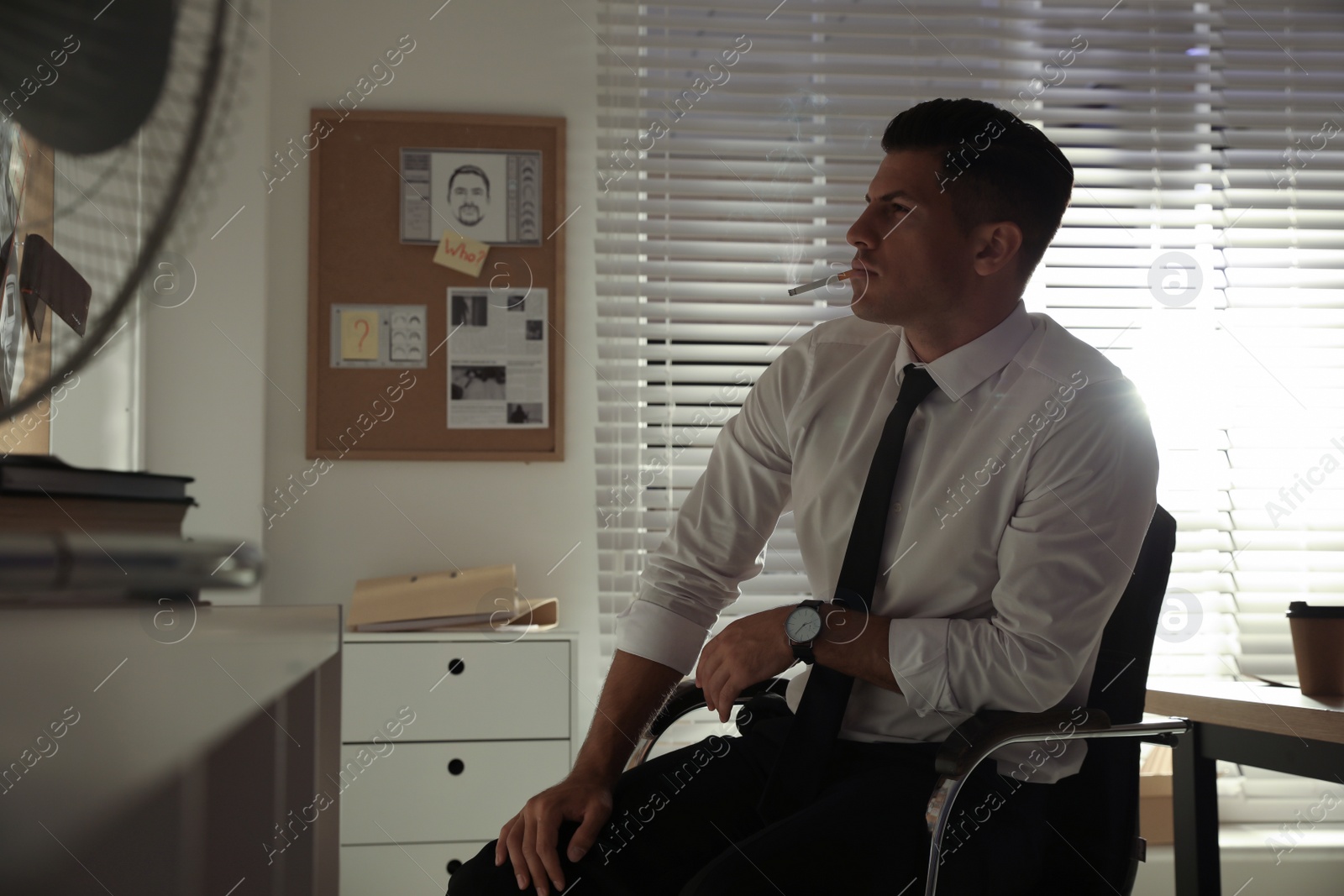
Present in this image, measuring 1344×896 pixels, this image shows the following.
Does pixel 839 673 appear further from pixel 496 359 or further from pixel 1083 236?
pixel 1083 236

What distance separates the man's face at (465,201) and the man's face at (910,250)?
1596mm

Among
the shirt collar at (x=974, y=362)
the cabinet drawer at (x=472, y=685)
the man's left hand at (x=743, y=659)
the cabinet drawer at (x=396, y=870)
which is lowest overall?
the cabinet drawer at (x=396, y=870)

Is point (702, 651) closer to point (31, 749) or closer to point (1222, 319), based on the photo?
point (31, 749)

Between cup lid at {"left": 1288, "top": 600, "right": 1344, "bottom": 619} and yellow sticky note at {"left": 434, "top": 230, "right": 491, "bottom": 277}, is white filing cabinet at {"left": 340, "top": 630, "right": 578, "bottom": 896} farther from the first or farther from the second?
cup lid at {"left": 1288, "top": 600, "right": 1344, "bottom": 619}

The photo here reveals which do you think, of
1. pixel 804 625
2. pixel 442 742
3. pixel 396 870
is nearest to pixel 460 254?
pixel 442 742

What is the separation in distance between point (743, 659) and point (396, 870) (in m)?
1.40

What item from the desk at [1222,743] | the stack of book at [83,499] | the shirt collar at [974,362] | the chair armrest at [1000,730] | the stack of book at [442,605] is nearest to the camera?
the stack of book at [83,499]

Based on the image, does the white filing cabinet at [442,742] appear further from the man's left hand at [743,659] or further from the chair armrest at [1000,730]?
the chair armrest at [1000,730]

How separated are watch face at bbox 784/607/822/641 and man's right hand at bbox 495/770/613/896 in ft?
0.97

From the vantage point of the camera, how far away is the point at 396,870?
7.25ft

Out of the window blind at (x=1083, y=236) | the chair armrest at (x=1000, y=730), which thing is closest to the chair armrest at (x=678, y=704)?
the chair armrest at (x=1000, y=730)

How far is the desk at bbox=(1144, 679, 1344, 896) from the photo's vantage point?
1248mm

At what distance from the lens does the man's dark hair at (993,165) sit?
1.44m

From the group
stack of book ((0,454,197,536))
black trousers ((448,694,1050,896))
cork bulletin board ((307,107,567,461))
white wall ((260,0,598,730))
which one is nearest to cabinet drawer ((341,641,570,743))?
white wall ((260,0,598,730))
